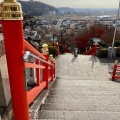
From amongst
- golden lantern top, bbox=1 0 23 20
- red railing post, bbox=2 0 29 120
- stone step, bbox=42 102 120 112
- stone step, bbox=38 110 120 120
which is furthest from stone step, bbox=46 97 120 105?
golden lantern top, bbox=1 0 23 20

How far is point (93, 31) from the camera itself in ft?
81.3

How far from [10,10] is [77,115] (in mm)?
2024

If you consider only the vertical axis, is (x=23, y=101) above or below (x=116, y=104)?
above

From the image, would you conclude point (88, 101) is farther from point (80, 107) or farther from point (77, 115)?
point (77, 115)

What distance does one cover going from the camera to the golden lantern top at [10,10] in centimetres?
146

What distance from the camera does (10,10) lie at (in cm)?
148

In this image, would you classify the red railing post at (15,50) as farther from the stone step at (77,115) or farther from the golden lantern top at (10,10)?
the stone step at (77,115)

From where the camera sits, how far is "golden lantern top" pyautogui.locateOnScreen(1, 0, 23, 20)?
1461 mm

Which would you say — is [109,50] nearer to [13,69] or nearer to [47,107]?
[47,107]

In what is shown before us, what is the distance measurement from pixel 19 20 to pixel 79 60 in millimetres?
9045

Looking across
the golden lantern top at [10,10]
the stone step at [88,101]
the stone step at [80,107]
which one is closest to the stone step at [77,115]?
the stone step at [80,107]

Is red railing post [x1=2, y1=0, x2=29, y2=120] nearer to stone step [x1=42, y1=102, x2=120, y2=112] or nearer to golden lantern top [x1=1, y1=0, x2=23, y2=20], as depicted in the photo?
golden lantern top [x1=1, y1=0, x2=23, y2=20]

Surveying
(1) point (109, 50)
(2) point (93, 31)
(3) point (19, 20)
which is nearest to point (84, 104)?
(3) point (19, 20)

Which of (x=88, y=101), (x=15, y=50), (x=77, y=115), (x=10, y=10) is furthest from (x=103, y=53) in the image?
(x=10, y=10)
